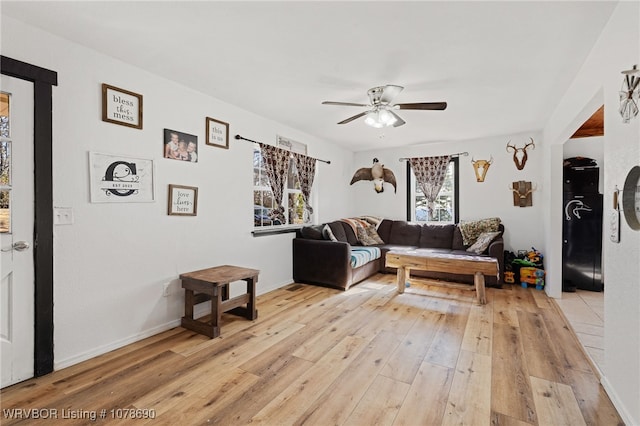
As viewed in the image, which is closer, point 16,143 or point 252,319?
point 16,143

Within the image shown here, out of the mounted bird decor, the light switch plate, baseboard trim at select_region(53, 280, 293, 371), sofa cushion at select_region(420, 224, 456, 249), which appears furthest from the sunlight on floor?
the light switch plate

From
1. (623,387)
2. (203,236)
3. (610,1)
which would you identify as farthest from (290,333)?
(610,1)

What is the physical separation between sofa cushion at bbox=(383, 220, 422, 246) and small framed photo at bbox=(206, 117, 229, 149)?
3.46 metres

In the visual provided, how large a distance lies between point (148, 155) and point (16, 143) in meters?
0.86

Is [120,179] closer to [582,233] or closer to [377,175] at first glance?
[377,175]

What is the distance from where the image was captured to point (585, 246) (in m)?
4.08

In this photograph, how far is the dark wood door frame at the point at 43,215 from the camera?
6.72ft

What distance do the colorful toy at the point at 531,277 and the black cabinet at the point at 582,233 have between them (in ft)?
0.87

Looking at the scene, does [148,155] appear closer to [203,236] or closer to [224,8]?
[203,236]

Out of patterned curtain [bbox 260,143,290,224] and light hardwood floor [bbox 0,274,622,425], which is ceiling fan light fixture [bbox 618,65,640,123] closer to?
light hardwood floor [bbox 0,274,622,425]

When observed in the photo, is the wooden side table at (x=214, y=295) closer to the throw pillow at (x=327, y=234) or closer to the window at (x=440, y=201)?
the throw pillow at (x=327, y=234)

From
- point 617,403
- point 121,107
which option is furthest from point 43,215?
point 617,403

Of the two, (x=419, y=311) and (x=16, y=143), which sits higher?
(x=16, y=143)

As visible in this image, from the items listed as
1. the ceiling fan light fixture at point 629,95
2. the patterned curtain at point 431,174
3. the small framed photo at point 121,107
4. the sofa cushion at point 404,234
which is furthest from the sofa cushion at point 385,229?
the small framed photo at point 121,107
